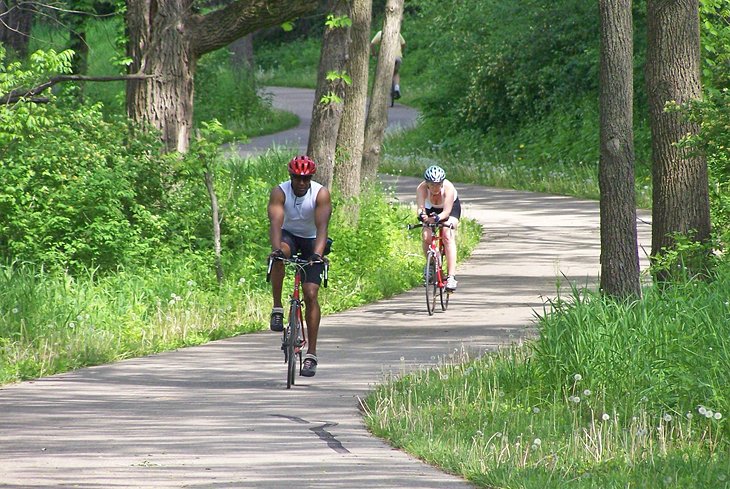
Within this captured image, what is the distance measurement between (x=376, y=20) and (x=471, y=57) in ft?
78.8

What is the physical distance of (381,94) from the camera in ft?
78.4

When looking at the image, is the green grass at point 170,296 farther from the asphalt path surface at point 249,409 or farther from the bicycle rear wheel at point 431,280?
the bicycle rear wheel at point 431,280

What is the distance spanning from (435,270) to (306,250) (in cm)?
438

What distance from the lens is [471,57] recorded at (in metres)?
38.7

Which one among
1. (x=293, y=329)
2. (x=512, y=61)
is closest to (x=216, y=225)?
(x=293, y=329)

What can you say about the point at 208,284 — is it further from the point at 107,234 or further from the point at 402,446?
the point at 402,446

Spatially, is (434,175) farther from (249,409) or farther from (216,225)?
(249,409)

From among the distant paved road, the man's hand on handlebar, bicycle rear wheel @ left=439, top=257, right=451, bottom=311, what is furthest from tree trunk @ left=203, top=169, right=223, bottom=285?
the distant paved road

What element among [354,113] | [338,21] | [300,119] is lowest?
[354,113]

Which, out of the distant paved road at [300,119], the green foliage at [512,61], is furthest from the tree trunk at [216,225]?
the green foliage at [512,61]

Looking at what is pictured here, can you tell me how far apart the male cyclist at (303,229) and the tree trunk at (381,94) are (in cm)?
1172

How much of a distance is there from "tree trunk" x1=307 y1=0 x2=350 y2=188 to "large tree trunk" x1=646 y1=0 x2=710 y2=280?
569cm

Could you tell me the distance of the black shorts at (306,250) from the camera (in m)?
11.7

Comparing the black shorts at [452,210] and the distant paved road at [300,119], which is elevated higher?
the distant paved road at [300,119]
